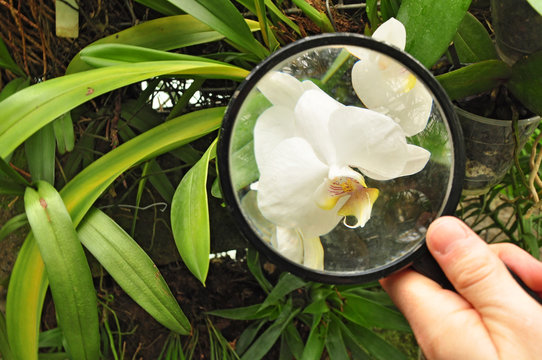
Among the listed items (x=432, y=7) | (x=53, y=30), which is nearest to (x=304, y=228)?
(x=432, y=7)

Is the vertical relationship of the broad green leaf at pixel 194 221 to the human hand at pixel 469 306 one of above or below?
above

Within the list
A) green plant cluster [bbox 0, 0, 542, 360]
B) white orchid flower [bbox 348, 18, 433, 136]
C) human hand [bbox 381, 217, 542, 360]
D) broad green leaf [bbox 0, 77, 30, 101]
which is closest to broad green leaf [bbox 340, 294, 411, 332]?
green plant cluster [bbox 0, 0, 542, 360]

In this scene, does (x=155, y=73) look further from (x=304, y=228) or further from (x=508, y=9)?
(x=508, y=9)

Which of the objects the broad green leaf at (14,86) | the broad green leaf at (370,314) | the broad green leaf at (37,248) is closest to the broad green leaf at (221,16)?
the broad green leaf at (37,248)

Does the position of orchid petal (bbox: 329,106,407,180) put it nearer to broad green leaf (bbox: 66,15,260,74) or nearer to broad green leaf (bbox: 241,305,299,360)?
broad green leaf (bbox: 66,15,260,74)

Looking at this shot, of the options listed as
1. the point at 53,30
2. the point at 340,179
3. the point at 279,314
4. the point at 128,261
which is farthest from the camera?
the point at 279,314

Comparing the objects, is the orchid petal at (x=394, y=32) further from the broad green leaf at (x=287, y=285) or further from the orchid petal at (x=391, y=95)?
the broad green leaf at (x=287, y=285)

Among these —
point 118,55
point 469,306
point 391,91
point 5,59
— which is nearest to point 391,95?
point 391,91
